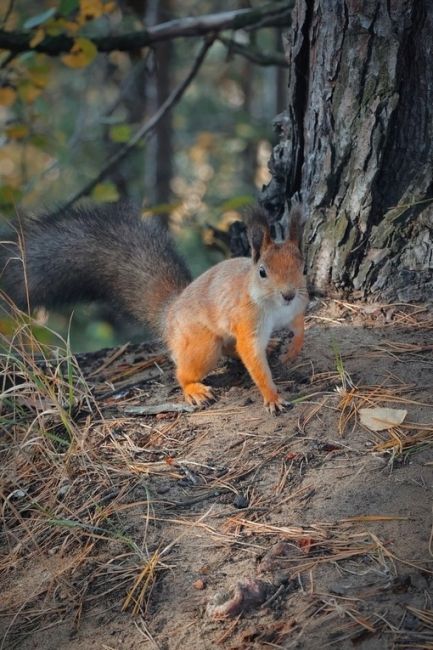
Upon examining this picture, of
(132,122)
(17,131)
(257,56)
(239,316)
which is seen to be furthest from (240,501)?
(132,122)

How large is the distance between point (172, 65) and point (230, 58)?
3.60 m

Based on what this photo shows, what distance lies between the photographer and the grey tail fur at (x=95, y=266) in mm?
3160

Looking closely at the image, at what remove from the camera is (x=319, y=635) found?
5.31 ft

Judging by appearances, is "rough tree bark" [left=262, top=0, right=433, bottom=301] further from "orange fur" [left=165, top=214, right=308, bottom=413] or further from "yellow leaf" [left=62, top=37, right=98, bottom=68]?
"yellow leaf" [left=62, top=37, right=98, bottom=68]

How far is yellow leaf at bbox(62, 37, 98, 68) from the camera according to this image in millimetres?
3990

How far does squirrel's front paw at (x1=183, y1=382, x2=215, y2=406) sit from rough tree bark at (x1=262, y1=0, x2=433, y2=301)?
68 centimetres

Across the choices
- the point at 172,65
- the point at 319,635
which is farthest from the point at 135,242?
the point at 172,65

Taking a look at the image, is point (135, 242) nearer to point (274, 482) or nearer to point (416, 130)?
point (416, 130)

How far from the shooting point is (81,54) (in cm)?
404

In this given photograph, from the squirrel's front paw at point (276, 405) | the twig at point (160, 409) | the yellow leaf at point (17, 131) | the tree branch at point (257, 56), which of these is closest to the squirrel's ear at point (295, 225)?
the squirrel's front paw at point (276, 405)

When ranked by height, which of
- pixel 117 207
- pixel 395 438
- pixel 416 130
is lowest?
pixel 395 438

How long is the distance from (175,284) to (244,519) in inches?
54.8

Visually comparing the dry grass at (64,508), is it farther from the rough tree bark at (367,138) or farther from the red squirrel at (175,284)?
the rough tree bark at (367,138)

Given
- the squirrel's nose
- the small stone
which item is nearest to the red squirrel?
the squirrel's nose
